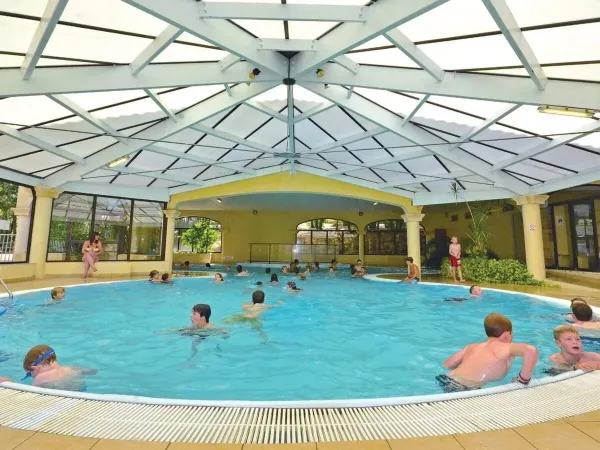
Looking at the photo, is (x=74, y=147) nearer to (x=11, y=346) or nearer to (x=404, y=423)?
(x=11, y=346)

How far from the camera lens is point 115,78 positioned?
5.11 metres

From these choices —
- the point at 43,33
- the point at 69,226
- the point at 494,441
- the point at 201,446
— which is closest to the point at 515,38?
the point at 494,441

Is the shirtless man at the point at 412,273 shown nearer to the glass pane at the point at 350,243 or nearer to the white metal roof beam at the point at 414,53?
the white metal roof beam at the point at 414,53

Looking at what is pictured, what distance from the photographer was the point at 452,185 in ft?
40.0

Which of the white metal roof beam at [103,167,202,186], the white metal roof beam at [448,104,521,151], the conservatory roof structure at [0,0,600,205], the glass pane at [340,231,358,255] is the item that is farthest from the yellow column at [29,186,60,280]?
the glass pane at [340,231,358,255]

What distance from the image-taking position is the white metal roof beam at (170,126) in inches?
261

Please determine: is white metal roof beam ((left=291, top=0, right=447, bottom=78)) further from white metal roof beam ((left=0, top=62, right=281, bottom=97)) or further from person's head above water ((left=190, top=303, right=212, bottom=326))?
person's head above water ((left=190, top=303, right=212, bottom=326))

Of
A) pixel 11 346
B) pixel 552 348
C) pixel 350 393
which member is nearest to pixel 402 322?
pixel 552 348

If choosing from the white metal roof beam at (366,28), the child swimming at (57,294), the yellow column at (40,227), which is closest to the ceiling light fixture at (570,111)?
the white metal roof beam at (366,28)

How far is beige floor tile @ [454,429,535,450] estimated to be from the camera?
65.9 inches

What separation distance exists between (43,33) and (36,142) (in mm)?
4641

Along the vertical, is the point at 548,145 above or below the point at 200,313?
above

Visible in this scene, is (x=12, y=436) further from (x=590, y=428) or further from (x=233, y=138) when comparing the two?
(x=233, y=138)

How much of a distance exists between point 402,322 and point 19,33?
766 cm
